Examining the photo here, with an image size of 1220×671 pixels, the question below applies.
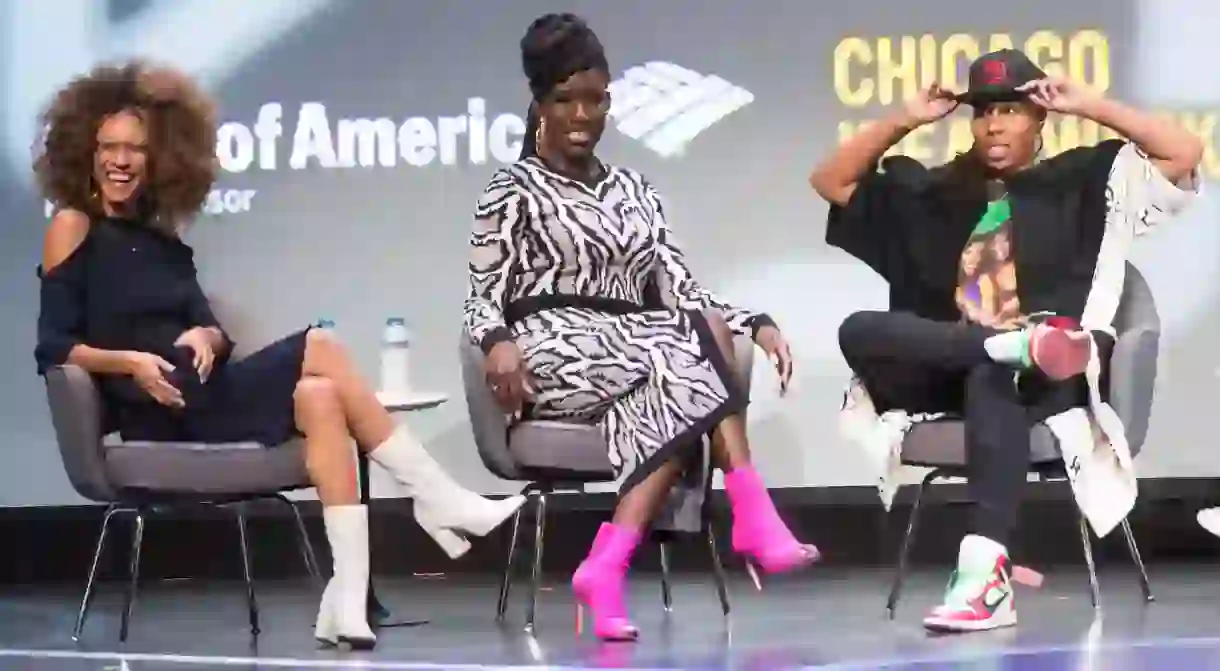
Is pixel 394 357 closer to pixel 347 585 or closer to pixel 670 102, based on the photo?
pixel 670 102

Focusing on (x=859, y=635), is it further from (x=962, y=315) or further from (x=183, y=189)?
(x=183, y=189)

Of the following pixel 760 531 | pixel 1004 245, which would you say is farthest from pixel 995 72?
pixel 760 531

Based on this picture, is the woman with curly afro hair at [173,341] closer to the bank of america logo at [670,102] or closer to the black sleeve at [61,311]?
the black sleeve at [61,311]

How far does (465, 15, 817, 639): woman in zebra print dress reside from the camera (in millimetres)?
3184

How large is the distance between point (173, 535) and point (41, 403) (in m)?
0.52

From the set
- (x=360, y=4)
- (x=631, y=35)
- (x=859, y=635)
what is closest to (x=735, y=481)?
(x=859, y=635)

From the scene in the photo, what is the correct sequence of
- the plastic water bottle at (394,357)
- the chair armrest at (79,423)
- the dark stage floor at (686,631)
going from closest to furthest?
1. the dark stage floor at (686,631)
2. the chair armrest at (79,423)
3. the plastic water bottle at (394,357)

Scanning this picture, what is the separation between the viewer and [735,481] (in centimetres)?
323

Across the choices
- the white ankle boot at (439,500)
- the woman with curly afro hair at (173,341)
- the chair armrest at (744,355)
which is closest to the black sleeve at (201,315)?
the woman with curly afro hair at (173,341)

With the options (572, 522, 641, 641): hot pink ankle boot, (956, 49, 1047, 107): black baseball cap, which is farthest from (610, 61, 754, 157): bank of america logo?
(572, 522, 641, 641): hot pink ankle boot

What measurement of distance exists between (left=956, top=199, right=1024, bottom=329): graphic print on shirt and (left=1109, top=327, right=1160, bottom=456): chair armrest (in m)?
0.23

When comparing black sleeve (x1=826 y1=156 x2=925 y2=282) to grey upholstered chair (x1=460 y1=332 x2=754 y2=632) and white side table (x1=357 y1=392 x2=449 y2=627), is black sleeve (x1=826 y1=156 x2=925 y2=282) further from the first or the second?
white side table (x1=357 y1=392 x2=449 y2=627)

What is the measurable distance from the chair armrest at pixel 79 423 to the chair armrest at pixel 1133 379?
204 cm

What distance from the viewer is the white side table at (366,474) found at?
11.3 feet
